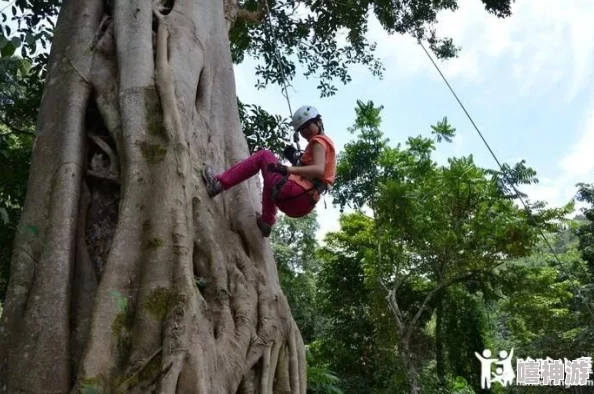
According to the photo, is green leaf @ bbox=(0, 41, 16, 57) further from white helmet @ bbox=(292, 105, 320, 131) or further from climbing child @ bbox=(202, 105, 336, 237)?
white helmet @ bbox=(292, 105, 320, 131)

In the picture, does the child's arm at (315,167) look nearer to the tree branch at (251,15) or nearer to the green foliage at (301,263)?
the tree branch at (251,15)

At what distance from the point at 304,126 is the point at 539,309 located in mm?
Result: 10075

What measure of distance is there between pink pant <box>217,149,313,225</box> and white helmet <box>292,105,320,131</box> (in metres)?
0.25

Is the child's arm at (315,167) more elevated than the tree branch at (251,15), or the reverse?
the tree branch at (251,15)

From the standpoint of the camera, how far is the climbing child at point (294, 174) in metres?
3.03

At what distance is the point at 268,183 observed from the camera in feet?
10.3

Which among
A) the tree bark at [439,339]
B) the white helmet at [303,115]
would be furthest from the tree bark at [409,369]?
the white helmet at [303,115]

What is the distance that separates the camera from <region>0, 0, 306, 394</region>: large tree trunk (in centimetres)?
216

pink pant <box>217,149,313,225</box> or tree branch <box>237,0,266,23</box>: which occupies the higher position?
tree branch <box>237,0,266,23</box>

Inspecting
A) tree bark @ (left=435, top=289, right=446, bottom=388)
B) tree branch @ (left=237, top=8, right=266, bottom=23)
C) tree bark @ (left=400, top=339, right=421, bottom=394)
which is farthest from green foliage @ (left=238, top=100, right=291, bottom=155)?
tree bark @ (left=435, top=289, right=446, bottom=388)

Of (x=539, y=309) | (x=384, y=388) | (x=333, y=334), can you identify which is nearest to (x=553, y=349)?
(x=539, y=309)

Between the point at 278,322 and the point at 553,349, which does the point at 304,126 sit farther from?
the point at 553,349

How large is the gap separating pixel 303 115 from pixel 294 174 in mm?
353

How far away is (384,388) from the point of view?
39.3ft
